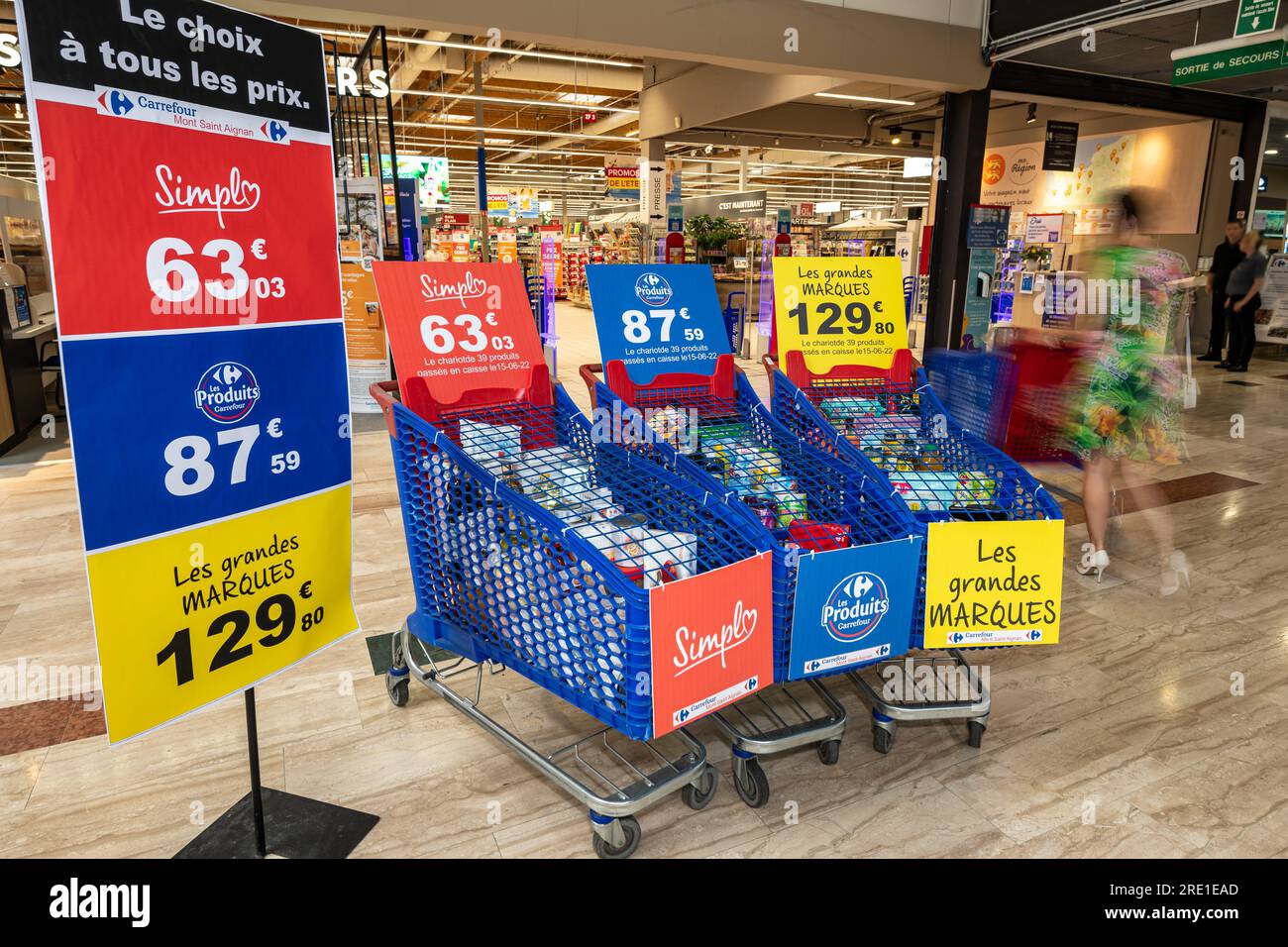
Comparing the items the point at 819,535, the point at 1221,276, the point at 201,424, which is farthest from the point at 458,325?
the point at 1221,276

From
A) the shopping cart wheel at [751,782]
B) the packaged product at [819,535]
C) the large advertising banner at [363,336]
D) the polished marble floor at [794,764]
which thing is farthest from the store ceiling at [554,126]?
the shopping cart wheel at [751,782]

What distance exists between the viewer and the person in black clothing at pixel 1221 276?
10211 millimetres

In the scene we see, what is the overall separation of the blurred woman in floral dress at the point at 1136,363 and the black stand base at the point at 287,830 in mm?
3191

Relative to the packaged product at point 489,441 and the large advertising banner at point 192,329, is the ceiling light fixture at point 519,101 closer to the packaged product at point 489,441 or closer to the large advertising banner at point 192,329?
the packaged product at point 489,441

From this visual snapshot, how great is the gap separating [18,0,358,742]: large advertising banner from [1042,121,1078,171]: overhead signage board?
38.4ft

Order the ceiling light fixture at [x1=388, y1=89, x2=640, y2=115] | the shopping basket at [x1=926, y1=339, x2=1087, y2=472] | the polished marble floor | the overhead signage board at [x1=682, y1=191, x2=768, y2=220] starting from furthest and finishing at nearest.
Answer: the overhead signage board at [x1=682, y1=191, x2=768, y2=220], the ceiling light fixture at [x1=388, y1=89, x2=640, y2=115], the shopping basket at [x1=926, y1=339, x2=1087, y2=472], the polished marble floor

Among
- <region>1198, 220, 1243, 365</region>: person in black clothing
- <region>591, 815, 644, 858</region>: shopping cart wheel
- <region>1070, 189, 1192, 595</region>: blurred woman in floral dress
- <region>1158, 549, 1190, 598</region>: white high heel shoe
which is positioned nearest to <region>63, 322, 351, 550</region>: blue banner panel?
<region>591, 815, 644, 858</region>: shopping cart wheel

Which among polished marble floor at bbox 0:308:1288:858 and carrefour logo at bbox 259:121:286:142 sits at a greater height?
carrefour logo at bbox 259:121:286:142

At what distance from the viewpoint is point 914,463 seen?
2.62 metres

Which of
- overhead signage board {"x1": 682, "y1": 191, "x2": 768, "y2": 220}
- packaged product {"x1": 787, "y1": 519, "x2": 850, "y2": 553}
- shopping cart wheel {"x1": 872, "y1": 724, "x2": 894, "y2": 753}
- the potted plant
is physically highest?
overhead signage board {"x1": 682, "y1": 191, "x2": 768, "y2": 220}

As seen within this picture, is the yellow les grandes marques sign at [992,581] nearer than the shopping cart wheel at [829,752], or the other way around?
the yellow les grandes marques sign at [992,581]

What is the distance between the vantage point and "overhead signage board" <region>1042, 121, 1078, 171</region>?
11.1 metres

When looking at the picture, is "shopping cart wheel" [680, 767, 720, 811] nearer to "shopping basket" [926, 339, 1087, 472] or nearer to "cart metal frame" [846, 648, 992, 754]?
"cart metal frame" [846, 648, 992, 754]
